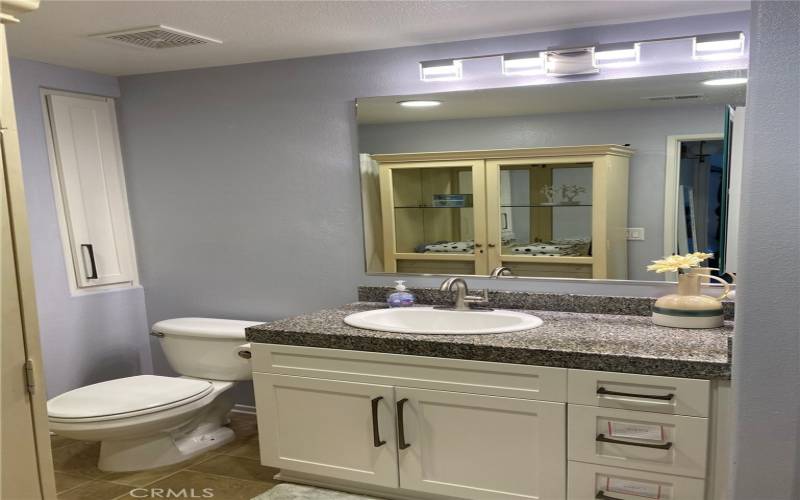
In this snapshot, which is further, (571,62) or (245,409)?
(245,409)

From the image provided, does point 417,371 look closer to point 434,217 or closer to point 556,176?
point 434,217

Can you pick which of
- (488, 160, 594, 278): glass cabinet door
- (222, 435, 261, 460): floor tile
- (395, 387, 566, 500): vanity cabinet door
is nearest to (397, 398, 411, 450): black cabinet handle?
(395, 387, 566, 500): vanity cabinet door

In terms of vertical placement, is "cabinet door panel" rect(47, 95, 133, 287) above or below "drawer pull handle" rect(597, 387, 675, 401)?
above

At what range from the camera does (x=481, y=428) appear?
2.14 meters

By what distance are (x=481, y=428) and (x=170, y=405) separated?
4.67ft

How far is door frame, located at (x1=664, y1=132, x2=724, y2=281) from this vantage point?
2328 millimetres

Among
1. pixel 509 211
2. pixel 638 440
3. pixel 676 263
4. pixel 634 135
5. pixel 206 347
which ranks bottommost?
pixel 638 440

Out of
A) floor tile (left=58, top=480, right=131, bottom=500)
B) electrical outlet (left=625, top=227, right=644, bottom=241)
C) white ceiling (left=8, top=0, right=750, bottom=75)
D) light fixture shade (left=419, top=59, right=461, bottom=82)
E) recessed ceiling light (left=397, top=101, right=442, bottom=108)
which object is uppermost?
white ceiling (left=8, top=0, right=750, bottom=75)

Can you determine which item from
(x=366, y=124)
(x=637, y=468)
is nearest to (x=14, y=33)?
(x=366, y=124)

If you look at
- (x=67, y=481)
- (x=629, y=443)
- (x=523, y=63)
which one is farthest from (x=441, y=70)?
(x=67, y=481)

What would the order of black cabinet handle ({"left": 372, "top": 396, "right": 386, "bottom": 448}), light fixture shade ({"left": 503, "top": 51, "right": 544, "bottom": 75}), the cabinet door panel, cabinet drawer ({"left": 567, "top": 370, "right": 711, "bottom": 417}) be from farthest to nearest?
the cabinet door panel < light fixture shade ({"left": 503, "top": 51, "right": 544, "bottom": 75}) < black cabinet handle ({"left": 372, "top": 396, "right": 386, "bottom": 448}) < cabinet drawer ({"left": 567, "top": 370, "right": 711, "bottom": 417})

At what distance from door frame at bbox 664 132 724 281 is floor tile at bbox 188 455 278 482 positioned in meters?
1.96

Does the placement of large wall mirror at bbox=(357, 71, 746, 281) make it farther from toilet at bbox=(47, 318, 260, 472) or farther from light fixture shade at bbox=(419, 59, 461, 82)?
toilet at bbox=(47, 318, 260, 472)

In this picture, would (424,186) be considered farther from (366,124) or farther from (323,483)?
(323,483)
